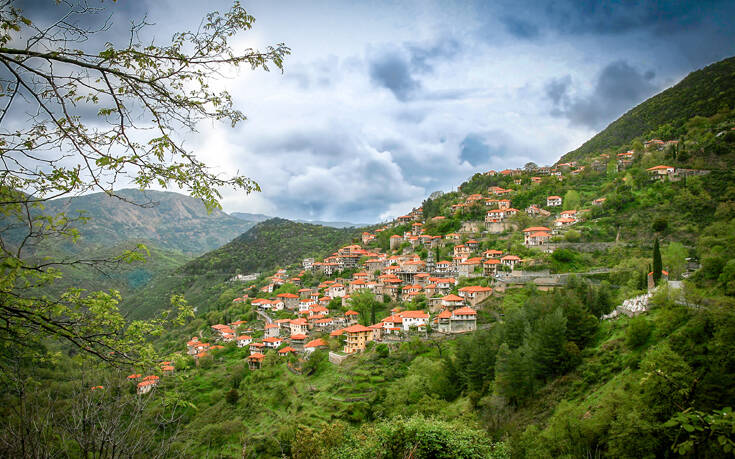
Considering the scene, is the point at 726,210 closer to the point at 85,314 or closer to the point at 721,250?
the point at 721,250

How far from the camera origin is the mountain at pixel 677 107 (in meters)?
63.1

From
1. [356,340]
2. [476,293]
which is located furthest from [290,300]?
[476,293]

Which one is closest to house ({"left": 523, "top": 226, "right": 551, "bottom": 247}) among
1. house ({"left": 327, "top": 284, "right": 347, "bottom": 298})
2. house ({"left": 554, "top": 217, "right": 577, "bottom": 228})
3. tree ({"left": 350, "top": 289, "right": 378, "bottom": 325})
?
house ({"left": 554, "top": 217, "right": 577, "bottom": 228})

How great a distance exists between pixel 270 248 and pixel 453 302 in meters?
81.3

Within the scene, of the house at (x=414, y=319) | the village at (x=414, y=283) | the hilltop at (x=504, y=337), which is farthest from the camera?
the village at (x=414, y=283)

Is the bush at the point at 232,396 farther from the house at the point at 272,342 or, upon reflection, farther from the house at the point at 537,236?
the house at the point at 537,236

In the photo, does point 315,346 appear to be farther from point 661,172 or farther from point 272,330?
point 661,172

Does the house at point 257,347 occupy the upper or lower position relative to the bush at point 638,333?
lower

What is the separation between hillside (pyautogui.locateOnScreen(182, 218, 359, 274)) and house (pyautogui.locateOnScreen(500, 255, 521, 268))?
173 feet

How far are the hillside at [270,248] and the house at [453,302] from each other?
173ft

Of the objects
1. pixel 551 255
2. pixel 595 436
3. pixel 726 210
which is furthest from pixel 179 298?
pixel 726 210

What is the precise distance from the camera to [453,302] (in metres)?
35.6

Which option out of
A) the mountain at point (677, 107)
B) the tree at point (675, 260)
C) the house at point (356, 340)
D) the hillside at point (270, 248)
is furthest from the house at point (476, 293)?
the mountain at point (677, 107)

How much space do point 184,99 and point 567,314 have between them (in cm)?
2703
